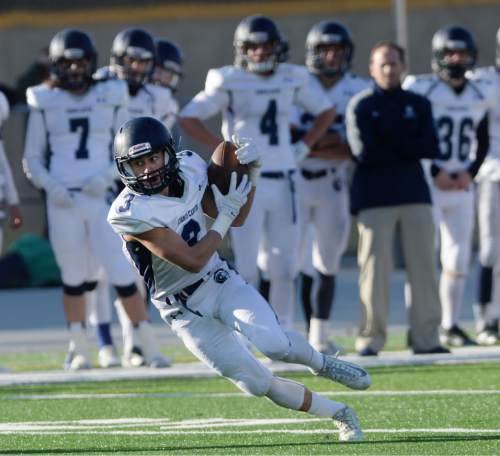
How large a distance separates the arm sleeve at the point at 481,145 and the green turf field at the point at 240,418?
1693 millimetres

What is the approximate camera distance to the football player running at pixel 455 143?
1070 cm

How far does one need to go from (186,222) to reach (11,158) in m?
10.7

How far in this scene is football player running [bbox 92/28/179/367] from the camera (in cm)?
1040

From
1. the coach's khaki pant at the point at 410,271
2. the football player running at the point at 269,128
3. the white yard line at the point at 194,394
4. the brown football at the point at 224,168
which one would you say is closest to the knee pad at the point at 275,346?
the brown football at the point at 224,168

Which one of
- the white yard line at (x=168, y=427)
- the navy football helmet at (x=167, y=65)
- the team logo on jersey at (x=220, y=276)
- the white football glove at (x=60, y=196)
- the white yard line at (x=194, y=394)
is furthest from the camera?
the navy football helmet at (x=167, y=65)

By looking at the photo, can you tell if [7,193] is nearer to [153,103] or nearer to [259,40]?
[153,103]

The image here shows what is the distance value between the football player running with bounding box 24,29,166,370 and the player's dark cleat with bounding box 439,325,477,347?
78.7 inches

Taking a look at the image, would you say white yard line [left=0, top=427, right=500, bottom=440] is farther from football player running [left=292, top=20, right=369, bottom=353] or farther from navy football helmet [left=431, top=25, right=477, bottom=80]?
navy football helmet [left=431, top=25, right=477, bottom=80]

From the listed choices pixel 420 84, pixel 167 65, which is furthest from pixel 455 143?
pixel 167 65

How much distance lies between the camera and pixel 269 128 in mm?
10203

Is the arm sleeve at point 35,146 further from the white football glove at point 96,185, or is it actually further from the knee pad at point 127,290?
the knee pad at point 127,290

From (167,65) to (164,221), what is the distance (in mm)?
4745

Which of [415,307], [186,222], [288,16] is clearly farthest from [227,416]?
[288,16]

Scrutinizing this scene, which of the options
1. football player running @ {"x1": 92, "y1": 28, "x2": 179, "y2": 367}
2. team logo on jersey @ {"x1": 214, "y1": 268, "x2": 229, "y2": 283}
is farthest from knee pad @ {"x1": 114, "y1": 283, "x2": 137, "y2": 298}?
team logo on jersey @ {"x1": 214, "y1": 268, "x2": 229, "y2": 283}
